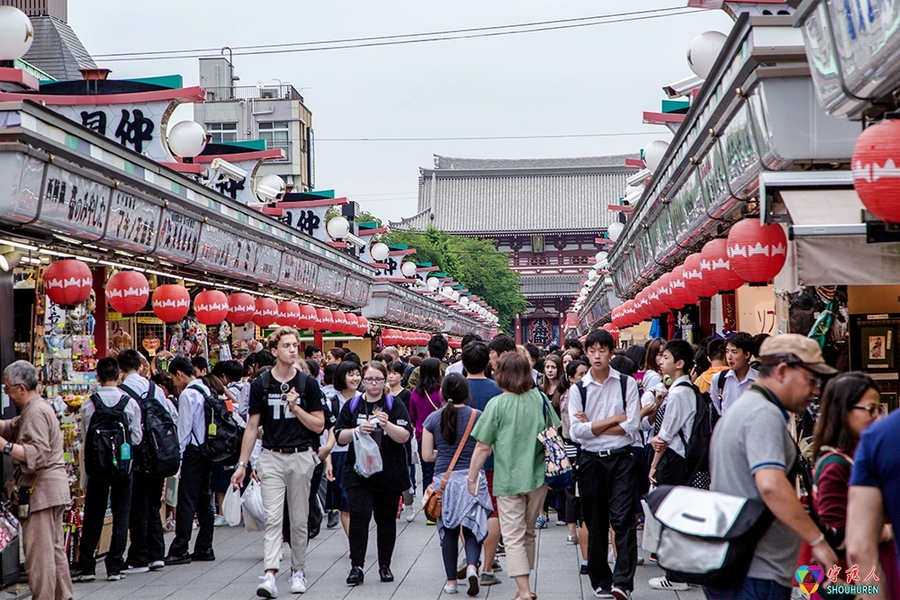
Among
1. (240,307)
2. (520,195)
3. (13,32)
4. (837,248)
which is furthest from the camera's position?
(520,195)

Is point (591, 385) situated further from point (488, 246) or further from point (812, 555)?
point (488, 246)

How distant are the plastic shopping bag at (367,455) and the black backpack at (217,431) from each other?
6.76ft

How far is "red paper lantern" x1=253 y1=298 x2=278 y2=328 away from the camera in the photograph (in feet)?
57.9

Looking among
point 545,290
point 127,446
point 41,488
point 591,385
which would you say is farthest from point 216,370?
point 545,290

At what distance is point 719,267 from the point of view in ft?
30.5

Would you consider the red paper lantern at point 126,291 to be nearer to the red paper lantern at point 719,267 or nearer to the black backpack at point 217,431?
the black backpack at point 217,431

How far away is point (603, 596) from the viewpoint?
26.6ft

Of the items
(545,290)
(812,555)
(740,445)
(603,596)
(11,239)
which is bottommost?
(603,596)

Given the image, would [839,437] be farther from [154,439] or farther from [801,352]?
[154,439]

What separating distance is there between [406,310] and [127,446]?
28853 mm

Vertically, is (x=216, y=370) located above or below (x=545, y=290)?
below

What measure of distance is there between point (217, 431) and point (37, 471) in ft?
9.32

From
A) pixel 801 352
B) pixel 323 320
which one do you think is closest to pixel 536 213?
pixel 323 320

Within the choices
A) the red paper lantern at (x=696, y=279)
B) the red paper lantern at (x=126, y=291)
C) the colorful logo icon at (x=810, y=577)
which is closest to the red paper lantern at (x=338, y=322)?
the red paper lantern at (x=126, y=291)
